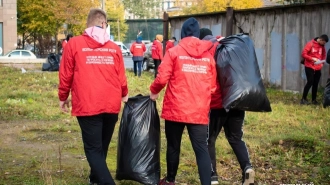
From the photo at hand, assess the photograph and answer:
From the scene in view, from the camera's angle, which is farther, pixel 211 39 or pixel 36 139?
pixel 36 139

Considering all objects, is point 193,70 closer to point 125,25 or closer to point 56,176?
point 56,176

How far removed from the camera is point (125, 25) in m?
89.8

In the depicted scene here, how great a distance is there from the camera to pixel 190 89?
18.8ft

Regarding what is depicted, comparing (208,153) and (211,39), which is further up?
(211,39)

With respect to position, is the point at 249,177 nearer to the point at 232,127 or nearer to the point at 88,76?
the point at 232,127

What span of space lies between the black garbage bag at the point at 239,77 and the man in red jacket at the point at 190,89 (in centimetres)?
20

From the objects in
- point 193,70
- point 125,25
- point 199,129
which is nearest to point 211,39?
point 193,70

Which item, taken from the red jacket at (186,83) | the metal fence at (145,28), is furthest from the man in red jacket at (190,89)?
the metal fence at (145,28)

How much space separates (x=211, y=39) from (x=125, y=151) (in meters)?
1.51

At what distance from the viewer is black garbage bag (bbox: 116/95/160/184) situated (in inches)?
236

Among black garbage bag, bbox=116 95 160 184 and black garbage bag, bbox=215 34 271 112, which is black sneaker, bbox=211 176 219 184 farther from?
black garbage bag, bbox=215 34 271 112

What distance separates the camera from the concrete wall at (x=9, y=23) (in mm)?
50156

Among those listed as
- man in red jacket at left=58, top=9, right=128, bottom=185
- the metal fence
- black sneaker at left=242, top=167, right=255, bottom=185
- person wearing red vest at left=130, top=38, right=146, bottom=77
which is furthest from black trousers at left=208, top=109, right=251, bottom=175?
the metal fence

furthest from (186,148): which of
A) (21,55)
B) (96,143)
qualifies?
(21,55)
